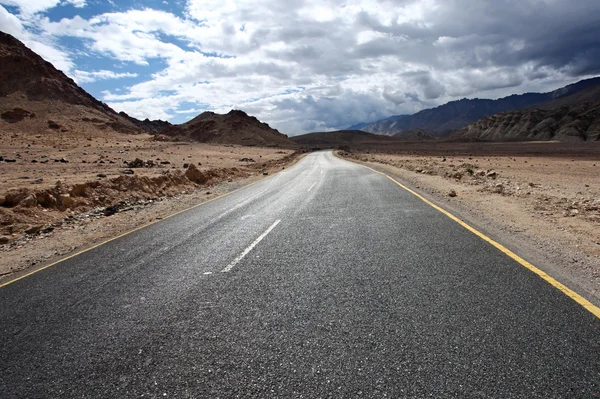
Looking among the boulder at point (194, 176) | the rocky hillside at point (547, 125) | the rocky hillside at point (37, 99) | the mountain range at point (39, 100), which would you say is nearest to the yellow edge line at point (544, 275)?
the boulder at point (194, 176)

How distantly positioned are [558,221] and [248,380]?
312 inches

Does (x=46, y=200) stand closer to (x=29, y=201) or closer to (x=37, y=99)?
(x=29, y=201)

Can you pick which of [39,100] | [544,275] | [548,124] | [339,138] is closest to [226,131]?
[39,100]

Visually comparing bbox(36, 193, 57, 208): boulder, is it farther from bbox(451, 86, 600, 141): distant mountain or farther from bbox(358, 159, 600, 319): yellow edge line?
bbox(451, 86, 600, 141): distant mountain

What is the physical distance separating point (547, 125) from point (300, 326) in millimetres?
141100

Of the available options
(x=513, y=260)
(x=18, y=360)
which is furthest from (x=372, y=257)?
(x=18, y=360)

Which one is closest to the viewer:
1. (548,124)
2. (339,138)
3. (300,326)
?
(300,326)

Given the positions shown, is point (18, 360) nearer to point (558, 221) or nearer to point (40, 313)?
point (40, 313)

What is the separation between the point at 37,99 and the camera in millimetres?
68688

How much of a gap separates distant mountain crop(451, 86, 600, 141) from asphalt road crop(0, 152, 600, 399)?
109956mm

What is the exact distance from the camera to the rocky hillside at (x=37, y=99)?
197ft

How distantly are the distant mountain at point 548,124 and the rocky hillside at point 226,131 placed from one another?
232ft

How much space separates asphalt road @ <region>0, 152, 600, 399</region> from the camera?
2766 mm

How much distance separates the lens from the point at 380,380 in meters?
2.72
